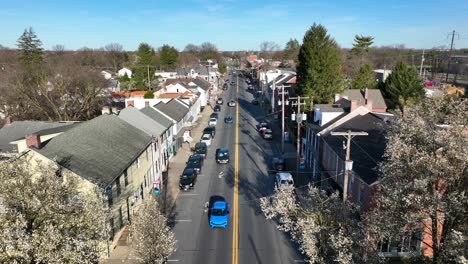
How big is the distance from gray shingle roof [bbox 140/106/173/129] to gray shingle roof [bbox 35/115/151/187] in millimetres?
8069

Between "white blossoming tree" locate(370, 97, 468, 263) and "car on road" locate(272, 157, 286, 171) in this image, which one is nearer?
"white blossoming tree" locate(370, 97, 468, 263)

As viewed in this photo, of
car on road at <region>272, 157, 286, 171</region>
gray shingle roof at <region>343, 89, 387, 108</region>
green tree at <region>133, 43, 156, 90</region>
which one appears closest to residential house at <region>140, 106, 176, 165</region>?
car on road at <region>272, 157, 286, 171</region>

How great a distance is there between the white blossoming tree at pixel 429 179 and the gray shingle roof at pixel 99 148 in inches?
610

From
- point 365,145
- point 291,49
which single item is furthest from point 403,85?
point 291,49

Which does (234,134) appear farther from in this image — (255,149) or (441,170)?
(441,170)

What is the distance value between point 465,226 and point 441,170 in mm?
2294

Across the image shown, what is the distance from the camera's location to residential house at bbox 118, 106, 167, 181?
3734cm

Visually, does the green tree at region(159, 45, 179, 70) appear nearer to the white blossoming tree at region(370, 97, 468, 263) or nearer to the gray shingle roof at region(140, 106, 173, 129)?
the gray shingle roof at region(140, 106, 173, 129)

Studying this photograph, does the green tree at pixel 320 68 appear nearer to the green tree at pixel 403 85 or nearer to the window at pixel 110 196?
the green tree at pixel 403 85

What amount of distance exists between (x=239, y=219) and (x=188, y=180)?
8676 millimetres

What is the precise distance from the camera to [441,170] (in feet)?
44.7

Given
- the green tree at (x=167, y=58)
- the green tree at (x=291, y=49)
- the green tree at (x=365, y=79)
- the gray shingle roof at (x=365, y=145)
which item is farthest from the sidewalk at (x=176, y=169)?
the green tree at (x=291, y=49)

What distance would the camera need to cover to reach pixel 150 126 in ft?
129

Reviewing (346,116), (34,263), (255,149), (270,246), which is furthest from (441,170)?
(255,149)
